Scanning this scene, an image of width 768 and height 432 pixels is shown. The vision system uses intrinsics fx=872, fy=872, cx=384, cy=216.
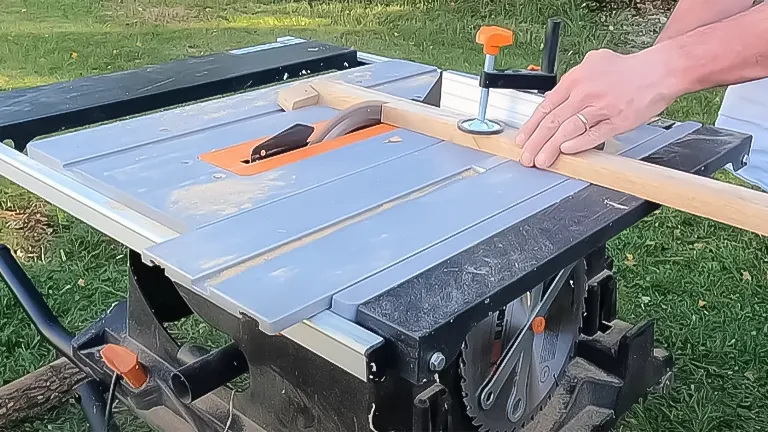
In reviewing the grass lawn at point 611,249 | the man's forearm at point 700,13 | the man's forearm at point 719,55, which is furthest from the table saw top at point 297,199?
the grass lawn at point 611,249

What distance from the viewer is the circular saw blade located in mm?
1314

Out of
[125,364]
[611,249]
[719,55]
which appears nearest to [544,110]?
[719,55]

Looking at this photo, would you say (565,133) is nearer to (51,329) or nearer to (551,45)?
(551,45)

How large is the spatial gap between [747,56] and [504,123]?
0.41 m

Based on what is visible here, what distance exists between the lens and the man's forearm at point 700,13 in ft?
5.61

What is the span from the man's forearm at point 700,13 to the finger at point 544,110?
426mm

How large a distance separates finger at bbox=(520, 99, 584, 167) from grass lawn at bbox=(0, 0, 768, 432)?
1071 millimetres

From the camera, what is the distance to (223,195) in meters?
1.22

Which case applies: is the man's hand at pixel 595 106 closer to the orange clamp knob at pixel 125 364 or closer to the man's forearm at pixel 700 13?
the man's forearm at pixel 700 13

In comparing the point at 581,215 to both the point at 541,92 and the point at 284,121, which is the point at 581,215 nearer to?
the point at 541,92

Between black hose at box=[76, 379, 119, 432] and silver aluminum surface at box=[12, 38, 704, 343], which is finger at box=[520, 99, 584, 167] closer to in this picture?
silver aluminum surface at box=[12, 38, 704, 343]

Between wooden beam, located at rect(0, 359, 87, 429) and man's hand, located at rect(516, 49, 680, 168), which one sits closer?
man's hand, located at rect(516, 49, 680, 168)

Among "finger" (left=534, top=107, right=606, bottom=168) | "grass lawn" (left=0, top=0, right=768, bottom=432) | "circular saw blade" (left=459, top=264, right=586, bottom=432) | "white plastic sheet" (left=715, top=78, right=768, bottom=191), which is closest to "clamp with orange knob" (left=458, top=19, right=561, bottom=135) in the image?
"finger" (left=534, top=107, right=606, bottom=168)

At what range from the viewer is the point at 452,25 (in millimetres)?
5695
